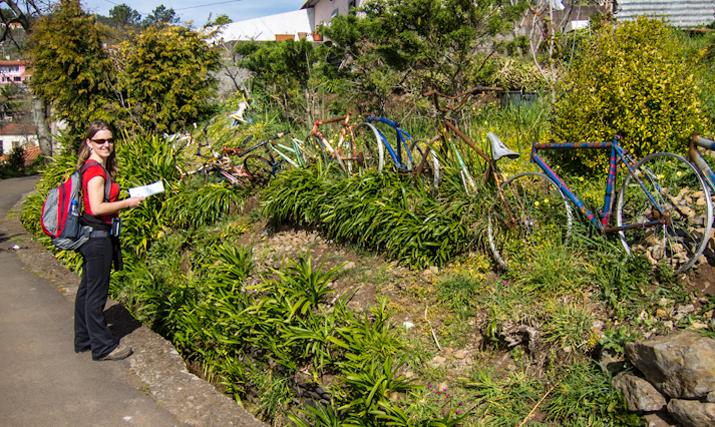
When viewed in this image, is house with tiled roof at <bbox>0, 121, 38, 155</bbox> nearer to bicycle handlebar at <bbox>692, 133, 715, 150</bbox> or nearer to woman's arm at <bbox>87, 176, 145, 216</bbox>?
woman's arm at <bbox>87, 176, 145, 216</bbox>

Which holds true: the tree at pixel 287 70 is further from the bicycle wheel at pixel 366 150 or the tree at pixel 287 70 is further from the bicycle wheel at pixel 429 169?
the bicycle wheel at pixel 429 169

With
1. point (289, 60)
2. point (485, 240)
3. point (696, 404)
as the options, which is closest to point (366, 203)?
point (485, 240)

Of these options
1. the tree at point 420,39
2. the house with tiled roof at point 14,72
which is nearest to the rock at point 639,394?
the tree at point 420,39

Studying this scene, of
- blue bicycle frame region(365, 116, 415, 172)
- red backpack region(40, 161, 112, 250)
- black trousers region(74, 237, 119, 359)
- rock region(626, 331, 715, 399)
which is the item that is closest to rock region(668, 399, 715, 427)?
rock region(626, 331, 715, 399)

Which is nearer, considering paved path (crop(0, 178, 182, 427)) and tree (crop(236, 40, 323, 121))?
paved path (crop(0, 178, 182, 427))

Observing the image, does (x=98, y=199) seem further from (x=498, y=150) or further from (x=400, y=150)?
(x=498, y=150)

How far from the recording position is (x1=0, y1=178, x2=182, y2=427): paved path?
422cm

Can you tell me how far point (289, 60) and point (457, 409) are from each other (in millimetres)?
7661

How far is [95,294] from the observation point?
4.95m

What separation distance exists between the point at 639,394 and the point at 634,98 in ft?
9.39

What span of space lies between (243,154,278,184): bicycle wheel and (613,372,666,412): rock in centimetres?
528

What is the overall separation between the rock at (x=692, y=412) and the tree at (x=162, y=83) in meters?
9.05

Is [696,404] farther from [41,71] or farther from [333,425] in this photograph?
[41,71]

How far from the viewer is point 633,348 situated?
3.78 meters
